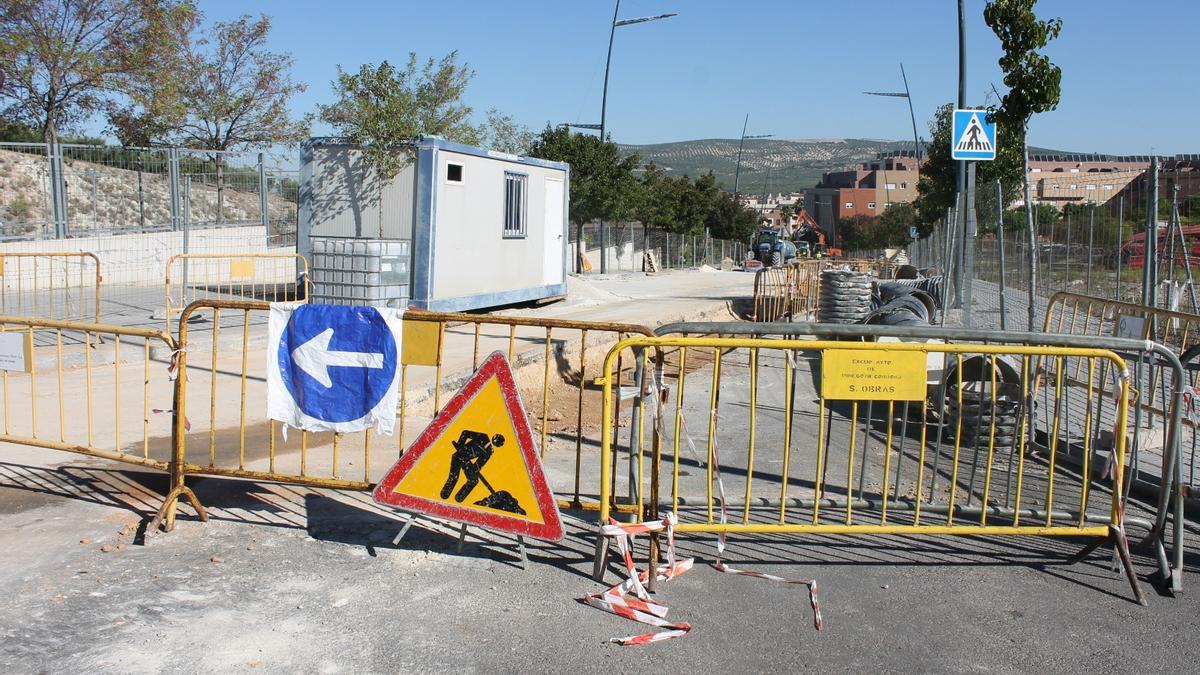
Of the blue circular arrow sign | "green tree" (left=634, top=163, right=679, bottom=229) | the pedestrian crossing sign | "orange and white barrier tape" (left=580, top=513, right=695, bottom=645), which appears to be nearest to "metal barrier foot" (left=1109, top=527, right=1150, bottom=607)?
"orange and white barrier tape" (left=580, top=513, right=695, bottom=645)

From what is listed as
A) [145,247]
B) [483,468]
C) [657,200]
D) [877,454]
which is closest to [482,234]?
[145,247]

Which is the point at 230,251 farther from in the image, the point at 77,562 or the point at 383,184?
the point at 77,562

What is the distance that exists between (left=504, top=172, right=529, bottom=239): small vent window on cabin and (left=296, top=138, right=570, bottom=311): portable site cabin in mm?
19

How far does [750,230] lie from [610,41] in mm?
43381

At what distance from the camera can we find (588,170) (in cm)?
3578

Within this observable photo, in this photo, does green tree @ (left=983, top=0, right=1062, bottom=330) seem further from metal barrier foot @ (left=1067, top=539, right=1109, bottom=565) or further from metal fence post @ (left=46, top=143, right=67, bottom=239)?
metal fence post @ (left=46, top=143, right=67, bottom=239)

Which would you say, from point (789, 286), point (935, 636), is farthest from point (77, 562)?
point (789, 286)

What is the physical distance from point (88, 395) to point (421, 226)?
930cm

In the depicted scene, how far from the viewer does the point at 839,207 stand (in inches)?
5369

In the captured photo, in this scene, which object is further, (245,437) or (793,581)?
(245,437)

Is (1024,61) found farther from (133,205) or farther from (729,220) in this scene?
(729,220)

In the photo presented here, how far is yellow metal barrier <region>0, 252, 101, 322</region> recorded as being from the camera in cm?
1359

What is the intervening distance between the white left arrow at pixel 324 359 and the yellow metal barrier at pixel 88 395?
2.62ft

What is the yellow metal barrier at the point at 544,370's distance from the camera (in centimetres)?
587
